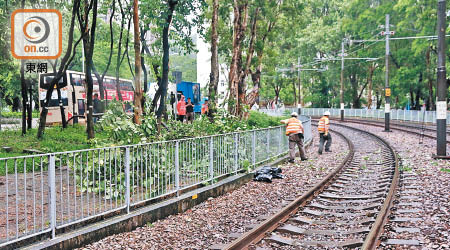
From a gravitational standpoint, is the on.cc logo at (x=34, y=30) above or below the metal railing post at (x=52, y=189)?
above

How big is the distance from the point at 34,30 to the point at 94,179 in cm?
1361

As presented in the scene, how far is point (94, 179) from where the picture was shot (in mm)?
7191

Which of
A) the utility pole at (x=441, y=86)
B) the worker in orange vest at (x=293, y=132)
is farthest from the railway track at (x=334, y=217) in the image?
the utility pole at (x=441, y=86)

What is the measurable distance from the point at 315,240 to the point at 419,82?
43728 mm

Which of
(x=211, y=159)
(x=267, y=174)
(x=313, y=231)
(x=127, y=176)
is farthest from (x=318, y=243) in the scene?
(x=267, y=174)

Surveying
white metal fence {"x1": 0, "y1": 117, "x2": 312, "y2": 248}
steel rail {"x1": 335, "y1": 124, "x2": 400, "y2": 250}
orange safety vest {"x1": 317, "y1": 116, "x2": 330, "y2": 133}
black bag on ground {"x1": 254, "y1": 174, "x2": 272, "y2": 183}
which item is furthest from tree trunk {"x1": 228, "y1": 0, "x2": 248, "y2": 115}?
steel rail {"x1": 335, "y1": 124, "x2": 400, "y2": 250}

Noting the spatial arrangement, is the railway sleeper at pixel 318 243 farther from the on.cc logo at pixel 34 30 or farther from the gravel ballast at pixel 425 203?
the on.cc logo at pixel 34 30

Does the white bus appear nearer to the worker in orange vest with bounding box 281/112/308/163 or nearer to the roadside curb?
the worker in orange vest with bounding box 281/112/308/163

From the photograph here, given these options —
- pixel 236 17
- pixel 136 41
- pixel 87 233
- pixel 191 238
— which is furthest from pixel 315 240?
pixel 236 17

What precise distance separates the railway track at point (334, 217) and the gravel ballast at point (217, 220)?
0.36 metres

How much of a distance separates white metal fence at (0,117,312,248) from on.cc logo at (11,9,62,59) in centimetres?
988

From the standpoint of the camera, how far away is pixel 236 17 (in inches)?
752

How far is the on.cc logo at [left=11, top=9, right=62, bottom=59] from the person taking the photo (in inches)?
736

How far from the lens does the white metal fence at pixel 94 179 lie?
616 cm
